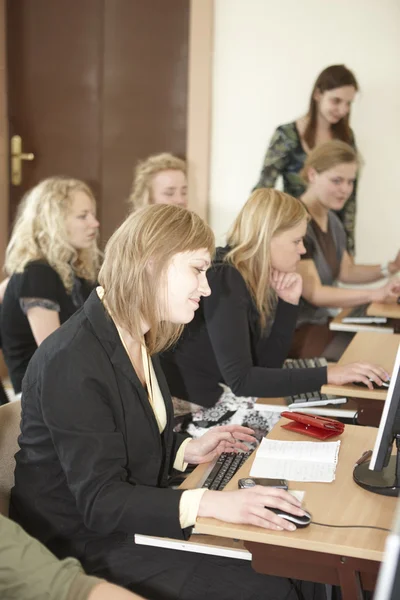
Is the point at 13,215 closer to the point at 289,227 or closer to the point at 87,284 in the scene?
the point at 87,284

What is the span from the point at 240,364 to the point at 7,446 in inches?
33.9

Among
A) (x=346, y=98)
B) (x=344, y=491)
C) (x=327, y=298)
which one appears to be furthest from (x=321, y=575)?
(x=346, y=98)

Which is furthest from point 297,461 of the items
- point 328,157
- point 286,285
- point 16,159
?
point 16,159

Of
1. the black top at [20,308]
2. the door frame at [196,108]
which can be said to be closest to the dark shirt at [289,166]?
the door frame at [196,108]

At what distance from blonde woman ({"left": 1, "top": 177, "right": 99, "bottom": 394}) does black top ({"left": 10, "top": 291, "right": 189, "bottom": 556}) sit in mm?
1296

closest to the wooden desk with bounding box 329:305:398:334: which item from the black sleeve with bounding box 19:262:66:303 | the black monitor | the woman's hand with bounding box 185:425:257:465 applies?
the black sleeve with bounding box 19:262:66:303

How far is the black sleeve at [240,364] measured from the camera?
2480mm

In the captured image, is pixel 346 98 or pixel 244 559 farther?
pixel 346 98

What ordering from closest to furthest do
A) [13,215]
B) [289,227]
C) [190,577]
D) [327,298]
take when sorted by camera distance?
1. [190,577]
2. [289,227]
3. [327,298]
4. [13,215]

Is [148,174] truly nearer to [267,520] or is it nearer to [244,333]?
[244,333]

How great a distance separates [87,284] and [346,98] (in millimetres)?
2100

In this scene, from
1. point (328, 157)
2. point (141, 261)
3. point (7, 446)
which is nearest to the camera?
point (141, 261)

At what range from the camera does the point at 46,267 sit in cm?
307

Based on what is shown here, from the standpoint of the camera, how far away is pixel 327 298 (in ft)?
12.8
